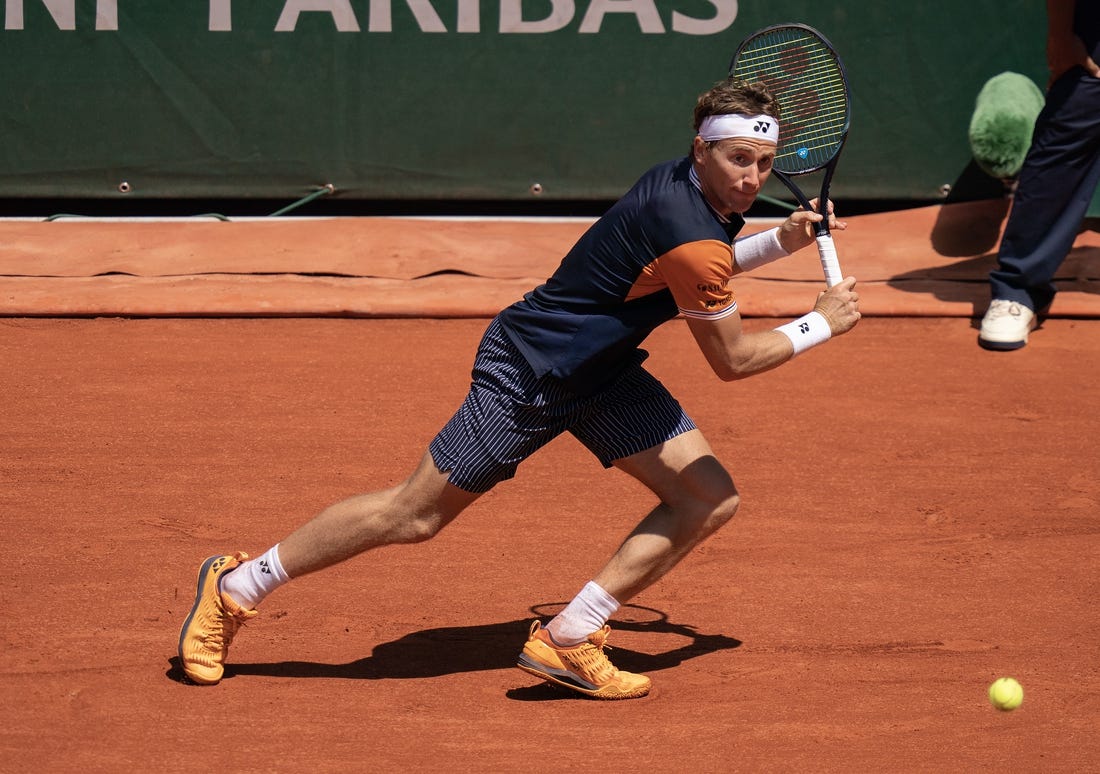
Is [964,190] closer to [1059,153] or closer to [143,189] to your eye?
[1059,153]

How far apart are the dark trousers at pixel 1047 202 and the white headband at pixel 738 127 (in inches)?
150

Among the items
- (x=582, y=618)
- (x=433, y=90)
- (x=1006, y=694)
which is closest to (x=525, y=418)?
(x=582, y=618)

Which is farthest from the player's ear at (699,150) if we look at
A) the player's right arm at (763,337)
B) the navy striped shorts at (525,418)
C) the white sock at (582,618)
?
the white sock at (582,618)

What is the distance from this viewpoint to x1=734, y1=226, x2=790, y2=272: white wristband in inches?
170

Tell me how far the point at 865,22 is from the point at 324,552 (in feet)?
18.6

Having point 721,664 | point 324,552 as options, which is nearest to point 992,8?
point 721,664

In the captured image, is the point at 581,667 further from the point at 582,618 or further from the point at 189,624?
the point at 189,624

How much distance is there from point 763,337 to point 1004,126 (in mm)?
4652

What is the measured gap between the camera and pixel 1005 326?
7.25 m

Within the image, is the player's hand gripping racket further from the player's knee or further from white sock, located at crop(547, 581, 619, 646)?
white sock, located at crop(547, 581, 619, 646)

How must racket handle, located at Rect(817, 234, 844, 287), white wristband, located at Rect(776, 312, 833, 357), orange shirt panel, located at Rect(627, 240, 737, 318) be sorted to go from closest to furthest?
orange shirt panel, located at Rect(627, 240, 737, 318) → white wristband, located at Rect(776, 312, 833, 357) → racket handle, located at Rect(817, 234, 844, 287)

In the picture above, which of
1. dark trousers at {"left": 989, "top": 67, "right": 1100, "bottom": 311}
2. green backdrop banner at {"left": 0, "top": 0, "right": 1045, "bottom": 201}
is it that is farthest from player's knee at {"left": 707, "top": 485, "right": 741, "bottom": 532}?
green backdrop banner at {"left": 0, "top": 0, "right": 1045, "bottom": 201}

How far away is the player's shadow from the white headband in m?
1.52

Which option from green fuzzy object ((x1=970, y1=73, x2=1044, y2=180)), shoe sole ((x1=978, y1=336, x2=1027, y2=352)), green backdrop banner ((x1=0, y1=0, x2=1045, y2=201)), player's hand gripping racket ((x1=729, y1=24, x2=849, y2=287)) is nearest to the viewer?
player's hand gripping racket ((x1=729, y1=24, x2=849, y2=287))
